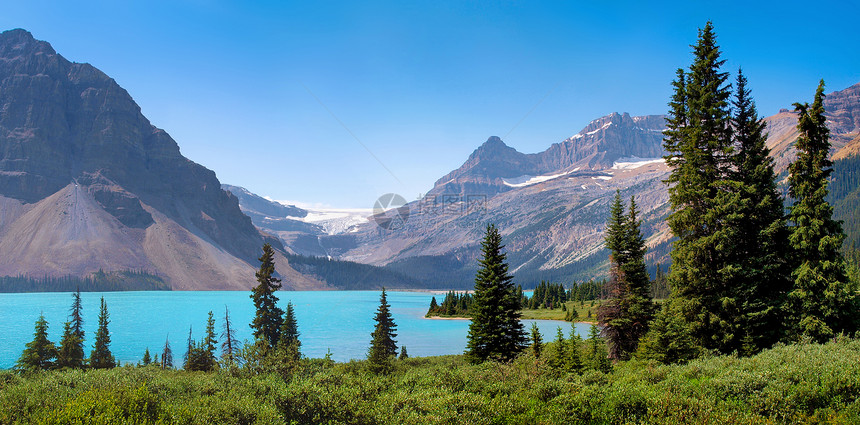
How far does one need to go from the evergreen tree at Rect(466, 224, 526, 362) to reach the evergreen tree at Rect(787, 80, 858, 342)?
1546cm

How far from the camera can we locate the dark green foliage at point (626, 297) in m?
37.2

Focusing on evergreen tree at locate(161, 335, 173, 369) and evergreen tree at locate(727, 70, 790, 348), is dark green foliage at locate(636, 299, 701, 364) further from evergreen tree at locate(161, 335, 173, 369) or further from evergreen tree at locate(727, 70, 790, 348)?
evergreen tree at locate(161, 335, 173, 369)

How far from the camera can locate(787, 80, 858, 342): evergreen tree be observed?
71.4 feet

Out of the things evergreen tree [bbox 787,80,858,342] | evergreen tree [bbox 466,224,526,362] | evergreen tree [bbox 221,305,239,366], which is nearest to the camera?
evergreen tree [bbox 221,305,239,366]

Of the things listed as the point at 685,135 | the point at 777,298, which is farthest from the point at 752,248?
the point at 685,135

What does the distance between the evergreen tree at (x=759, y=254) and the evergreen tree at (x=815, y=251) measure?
83 cm

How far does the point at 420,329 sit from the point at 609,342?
80282 mm

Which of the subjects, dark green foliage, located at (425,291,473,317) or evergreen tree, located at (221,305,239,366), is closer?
evergreen tree, located at (221,305,239,366)

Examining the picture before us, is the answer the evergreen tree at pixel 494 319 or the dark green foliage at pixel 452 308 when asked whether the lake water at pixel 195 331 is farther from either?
the evergreen tree at pixel 494 319

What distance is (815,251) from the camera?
23.0 meters

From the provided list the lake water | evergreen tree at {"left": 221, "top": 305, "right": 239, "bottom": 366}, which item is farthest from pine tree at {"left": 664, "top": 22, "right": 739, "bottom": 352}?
the lake water

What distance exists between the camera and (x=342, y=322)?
129 meters

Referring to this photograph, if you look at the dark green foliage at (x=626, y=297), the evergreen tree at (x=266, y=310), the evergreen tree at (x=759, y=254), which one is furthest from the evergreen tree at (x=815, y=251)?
the evergreen tree at (x=266, y=310)

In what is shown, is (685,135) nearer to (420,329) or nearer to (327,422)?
(327,422)
